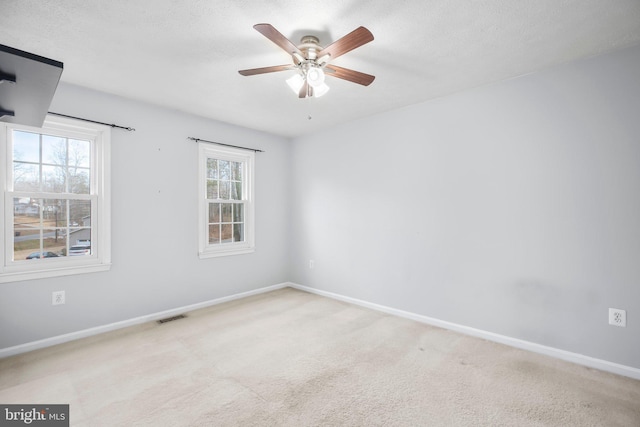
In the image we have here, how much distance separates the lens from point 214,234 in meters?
4.16

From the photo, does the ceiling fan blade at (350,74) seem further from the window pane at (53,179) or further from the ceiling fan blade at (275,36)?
the window pane at (53,179)

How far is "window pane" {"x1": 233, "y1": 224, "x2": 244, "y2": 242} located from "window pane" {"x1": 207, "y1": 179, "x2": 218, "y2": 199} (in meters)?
0.55

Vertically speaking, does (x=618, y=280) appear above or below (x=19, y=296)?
above

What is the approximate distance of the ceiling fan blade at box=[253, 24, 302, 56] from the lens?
1.62 m

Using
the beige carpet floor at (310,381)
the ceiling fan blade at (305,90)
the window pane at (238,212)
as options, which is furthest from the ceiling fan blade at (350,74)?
the window pane at (238,212)

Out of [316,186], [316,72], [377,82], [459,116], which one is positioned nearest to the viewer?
[316,72]

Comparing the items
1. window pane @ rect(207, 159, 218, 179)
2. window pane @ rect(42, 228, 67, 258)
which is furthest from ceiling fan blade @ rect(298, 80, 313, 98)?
window pane @ rect(42, 228, 67, 258)

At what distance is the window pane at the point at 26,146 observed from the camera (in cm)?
274

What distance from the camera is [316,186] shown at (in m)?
4.64

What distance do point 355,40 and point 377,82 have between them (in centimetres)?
120

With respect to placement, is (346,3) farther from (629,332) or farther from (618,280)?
(629,332)

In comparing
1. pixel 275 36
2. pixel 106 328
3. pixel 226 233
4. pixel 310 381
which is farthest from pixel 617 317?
pixel 106 328

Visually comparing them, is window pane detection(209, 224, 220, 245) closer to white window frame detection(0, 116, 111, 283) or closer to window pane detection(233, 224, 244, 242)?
window pane detection(233, 224, 244, 242)

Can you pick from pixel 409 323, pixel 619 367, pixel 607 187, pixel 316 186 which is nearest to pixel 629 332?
pixel 619 367
